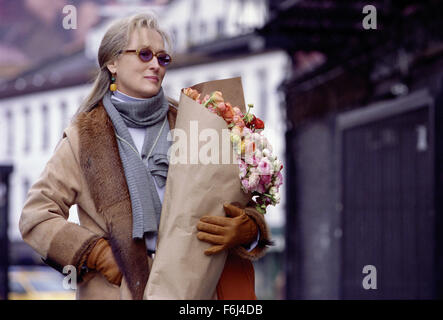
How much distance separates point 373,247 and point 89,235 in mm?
6748

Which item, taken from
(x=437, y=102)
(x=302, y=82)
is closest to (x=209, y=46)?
(x=302, y=82)

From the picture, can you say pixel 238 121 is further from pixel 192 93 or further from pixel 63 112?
pixel 63 112

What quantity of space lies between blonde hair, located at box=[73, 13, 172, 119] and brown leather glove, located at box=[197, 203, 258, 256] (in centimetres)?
76

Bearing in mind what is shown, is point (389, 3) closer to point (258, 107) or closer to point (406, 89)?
point (406, 89)

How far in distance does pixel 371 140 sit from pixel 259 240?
6476 mm

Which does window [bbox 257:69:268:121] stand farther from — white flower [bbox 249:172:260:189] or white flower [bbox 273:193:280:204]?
white flower [bbox 249:172:260:189]

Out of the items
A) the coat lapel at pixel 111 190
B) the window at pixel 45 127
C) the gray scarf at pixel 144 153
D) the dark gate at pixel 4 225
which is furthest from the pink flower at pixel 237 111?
the window at pixel 45 127

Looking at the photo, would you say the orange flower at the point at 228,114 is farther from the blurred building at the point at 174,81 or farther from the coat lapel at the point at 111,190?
the blurred building at the point at 174,81

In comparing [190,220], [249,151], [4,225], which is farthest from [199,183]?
[4,225]

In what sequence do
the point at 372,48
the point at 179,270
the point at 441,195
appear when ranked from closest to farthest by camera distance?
the point at 179,270 → the point at 441,195 → the point at 372,48

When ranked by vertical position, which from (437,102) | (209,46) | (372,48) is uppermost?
(209,46)

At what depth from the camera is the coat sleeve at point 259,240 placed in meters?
3.13

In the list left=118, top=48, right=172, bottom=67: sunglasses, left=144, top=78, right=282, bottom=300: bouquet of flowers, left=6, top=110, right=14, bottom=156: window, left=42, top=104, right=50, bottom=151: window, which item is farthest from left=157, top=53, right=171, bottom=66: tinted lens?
left=6, top=110, right=14, bottom=156: window
